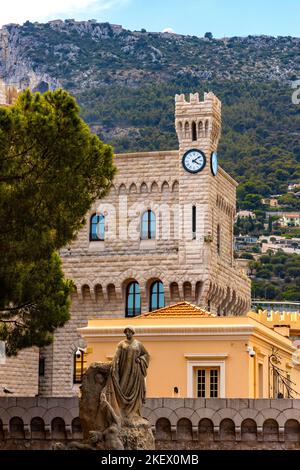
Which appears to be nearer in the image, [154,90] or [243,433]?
[243,433]

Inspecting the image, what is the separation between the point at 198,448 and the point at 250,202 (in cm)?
11858

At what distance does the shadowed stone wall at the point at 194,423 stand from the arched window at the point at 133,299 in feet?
69.4

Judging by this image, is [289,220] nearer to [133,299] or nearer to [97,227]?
[97,227]

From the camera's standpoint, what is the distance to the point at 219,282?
6512 centimetres

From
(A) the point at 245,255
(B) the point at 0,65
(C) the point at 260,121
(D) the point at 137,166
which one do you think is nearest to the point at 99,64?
(B) the point at 0,65

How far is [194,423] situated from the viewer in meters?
43.2

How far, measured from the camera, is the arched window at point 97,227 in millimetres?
66312

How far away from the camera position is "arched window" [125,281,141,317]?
65.1 m

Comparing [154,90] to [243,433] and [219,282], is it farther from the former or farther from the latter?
[243,433]

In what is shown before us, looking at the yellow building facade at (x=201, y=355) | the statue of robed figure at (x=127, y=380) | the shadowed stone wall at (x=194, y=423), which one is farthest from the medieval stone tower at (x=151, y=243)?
the statue of robed figure at (x=127, y=380)

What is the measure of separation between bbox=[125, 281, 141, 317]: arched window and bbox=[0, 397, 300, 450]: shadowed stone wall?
21.1 m

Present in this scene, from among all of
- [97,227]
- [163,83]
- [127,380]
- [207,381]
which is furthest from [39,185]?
[163,83]

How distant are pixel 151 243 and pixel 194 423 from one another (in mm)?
22542

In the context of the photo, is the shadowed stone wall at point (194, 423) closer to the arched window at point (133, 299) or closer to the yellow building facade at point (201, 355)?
the yellow building facade at point (201, 355)
